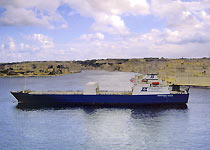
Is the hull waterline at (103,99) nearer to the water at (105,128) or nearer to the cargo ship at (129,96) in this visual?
the cargo ship at (129,96)

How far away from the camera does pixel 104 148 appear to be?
22.0m

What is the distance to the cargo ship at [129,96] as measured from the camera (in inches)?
1519

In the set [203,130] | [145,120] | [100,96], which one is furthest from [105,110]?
[203,130]

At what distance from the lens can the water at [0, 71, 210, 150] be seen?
22.9 m

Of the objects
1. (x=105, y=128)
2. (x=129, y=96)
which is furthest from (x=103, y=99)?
(x=105, y=128)

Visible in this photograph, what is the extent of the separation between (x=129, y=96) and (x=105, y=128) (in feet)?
40.6

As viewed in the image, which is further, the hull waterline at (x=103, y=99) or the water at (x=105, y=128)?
the hull waterline at (x=103, y=99)

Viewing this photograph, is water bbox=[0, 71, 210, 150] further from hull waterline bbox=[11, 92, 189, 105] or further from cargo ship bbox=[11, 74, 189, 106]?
cargo ship bbox=[11, 74, 189, 106]

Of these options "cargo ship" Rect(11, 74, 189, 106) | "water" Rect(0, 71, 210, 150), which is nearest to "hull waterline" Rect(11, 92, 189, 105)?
"cargo ship" Rect(11, 74, 189, 106)

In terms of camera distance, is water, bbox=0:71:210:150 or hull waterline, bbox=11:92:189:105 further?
hull waterline, bbox=11:92:189:105

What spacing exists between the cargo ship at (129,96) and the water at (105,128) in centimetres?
237

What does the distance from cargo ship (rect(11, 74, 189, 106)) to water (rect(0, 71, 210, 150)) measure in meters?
2.37

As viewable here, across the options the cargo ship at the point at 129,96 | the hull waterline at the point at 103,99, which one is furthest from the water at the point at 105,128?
the cargo ship at the point at 129,96

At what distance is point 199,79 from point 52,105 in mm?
48019
